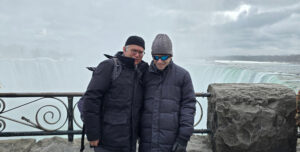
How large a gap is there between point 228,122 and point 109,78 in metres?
1.58

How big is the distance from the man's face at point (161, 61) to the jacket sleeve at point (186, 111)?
220mm

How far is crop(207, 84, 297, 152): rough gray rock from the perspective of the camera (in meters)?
2.41

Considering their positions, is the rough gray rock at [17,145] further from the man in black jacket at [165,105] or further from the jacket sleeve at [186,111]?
the jacket sleeve at [186,111]

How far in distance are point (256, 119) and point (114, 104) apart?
5.58 ft

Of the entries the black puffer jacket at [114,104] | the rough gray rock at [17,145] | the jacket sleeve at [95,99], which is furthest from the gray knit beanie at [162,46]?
the rough gray rock at [17,145]

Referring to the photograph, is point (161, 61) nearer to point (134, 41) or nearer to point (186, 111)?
point (134, 41)

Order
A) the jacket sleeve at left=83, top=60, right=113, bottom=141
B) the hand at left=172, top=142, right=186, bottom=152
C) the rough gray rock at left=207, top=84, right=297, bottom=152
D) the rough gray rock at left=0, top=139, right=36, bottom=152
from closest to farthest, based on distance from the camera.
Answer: the jacket sleeve at left=83, top=60, right=113, bottom=141
the hand at left=172, top=142, right=186, bottom=152
the rough gray rock at left=207, top=84, right=297, bottom=152
the rough gray rock at left=0, top=139, right=36, bottom=152

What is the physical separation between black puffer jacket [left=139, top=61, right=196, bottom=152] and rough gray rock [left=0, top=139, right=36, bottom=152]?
77.0 inches

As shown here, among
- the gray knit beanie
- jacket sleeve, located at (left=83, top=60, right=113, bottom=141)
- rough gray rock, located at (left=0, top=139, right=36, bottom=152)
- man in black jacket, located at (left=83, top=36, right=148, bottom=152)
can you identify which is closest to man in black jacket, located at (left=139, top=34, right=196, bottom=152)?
the gray knit beanie

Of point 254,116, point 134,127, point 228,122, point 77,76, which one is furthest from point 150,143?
point 77,76

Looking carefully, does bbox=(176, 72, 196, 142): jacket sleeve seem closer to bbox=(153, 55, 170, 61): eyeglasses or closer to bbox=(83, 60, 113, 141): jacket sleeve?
bbox=(153, 55, 170, 61): eyeglasses

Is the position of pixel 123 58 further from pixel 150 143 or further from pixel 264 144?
pixel 264 144

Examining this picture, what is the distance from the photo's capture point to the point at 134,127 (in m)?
1.73

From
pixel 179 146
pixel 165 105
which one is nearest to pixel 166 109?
pixel 165 105
